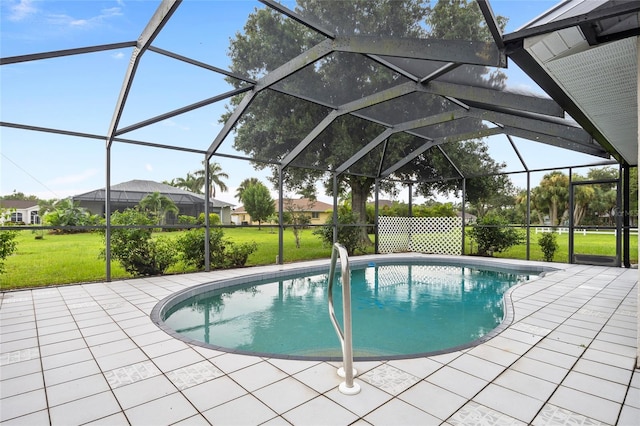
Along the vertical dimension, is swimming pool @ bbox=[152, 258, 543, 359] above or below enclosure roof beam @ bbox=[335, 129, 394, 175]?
below

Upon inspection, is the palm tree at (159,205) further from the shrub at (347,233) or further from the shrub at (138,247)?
the shrub at (347,233)

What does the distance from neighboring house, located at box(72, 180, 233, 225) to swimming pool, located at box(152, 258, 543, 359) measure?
97.5 inches

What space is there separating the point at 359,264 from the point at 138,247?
5.56 m

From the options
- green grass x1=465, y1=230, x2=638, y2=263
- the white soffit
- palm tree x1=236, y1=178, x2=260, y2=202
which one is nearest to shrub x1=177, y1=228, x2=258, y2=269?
the white soffit

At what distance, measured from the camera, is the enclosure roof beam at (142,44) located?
12.1 ft

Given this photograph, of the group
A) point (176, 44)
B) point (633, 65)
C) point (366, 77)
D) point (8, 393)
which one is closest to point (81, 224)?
point (176, 44)

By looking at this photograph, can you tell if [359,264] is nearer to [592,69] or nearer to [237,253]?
[237,253]

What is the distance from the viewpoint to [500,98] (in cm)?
482

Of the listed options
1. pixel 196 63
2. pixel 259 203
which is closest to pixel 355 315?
pixel 196 63

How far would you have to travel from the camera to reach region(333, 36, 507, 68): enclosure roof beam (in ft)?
12.0

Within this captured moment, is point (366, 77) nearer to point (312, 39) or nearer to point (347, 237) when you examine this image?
point (312, 39)

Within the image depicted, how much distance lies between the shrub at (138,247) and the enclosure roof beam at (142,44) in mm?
1743

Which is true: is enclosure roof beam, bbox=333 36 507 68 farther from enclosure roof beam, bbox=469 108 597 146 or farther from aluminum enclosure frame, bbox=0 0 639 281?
enclosure roof beam, bbox=469 108 597 146

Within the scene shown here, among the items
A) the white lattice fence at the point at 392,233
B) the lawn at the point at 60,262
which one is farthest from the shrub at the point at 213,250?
the white lattice fence at the point at 392,233
